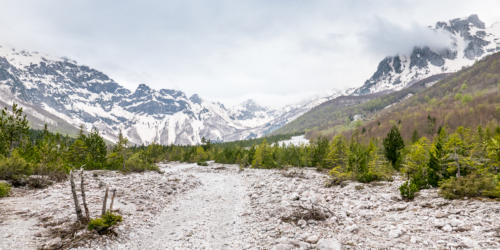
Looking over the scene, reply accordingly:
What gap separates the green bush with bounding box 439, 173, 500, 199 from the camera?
46.1ft

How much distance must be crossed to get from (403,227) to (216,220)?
39.0 ft

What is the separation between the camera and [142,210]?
62.6 ft

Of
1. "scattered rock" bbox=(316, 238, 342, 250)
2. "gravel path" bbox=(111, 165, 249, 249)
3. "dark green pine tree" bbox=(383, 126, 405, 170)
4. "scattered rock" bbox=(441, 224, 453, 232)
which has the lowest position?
"gravel path" bbox=(111, 165, 249, 249)

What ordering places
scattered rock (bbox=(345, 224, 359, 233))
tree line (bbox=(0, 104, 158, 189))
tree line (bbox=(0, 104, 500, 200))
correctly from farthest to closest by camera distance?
1. tree line (bbox=(0, 104, 158, 189))
2. tree line (bbox=(0, 104, 500, 200))
3. scattered rock (bbox=(345, 224, 359, 233))

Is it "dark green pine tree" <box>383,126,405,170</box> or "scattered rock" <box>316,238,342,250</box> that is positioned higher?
"dark green pine tree" <box>383,126,405,170</box>

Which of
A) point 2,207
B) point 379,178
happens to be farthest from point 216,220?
point 379,178

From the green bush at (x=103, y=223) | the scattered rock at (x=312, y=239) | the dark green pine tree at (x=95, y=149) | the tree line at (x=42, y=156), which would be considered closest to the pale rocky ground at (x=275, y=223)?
the scattered rock at (x=312, y=239)

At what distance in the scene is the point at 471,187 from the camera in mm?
14641

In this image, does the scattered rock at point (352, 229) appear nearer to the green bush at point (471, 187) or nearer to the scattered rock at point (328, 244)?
the scattered rock at point (328, 244)

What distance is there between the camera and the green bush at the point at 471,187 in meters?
Result: 14.1

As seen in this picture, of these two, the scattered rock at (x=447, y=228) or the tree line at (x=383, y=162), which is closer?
the scattered rock at (x=447, y=228)

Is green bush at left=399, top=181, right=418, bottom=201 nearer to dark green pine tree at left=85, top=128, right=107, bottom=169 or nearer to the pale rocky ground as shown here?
the pale rocky ground

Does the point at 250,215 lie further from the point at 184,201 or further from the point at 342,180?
the point at 342,180

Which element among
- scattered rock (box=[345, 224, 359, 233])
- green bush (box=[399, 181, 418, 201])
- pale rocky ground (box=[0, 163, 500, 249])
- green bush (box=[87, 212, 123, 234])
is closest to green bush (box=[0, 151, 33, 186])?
pale rocky ground (box=[0, 163, 500, 249])
